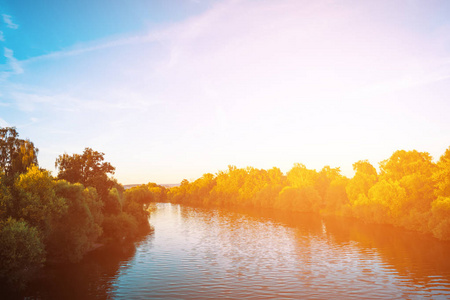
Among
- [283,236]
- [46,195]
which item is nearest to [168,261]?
[46,195]

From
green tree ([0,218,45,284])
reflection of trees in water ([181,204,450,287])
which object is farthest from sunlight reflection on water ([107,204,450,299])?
green tree ([0,218,45,284])

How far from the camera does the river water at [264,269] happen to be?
120ft

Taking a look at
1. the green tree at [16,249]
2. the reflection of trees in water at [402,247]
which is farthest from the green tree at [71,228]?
the reflection of trees in water at [402,247]

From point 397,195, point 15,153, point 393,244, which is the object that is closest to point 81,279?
point 15,153

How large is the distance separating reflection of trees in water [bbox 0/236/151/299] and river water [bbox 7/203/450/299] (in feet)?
0.40

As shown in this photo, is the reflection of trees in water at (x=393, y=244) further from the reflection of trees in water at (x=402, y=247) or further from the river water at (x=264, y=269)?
the river water at (x=264, y=269)

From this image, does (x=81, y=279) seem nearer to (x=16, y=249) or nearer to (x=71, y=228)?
(x=71, y=228)

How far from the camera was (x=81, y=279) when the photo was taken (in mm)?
41531

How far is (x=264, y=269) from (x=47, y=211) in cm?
3287

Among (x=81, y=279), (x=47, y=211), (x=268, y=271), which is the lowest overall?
(x=268, y=271)

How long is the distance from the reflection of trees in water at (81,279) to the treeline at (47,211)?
188 cm

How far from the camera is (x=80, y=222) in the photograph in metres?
48.6

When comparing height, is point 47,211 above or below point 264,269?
above

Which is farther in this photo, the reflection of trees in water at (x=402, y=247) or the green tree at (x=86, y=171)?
the green tree at (x=86, y=171)
